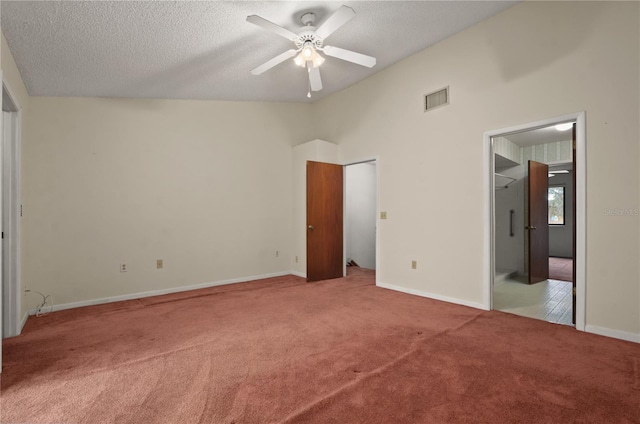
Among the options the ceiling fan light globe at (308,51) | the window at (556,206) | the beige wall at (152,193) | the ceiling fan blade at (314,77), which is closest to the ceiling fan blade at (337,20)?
the ceiling fan light globe at (308,51)

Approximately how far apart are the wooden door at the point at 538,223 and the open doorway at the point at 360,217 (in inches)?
106

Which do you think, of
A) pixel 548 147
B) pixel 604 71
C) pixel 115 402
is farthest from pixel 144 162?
pixel 548 147

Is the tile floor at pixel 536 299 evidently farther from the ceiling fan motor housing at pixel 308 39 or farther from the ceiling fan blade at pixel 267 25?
the ceiling fan blade at pixel 267 25

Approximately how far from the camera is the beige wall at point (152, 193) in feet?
12.0

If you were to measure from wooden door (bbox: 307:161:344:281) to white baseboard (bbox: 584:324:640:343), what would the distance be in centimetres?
324

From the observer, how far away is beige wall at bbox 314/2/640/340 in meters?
2.63

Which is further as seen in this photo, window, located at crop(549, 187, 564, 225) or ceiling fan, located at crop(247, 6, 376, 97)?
window, located at crop(549, 187, 564, 225)

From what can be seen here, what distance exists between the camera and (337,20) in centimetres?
248

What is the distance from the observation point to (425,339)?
2.65 meters

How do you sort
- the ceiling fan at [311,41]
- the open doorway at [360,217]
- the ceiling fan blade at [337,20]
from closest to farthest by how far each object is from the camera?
the ceiling fan blade at [337,20]
the ceiling fan at [311,41]
the open doorway at [360,217]

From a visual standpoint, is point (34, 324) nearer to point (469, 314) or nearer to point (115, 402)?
point (115, 402)

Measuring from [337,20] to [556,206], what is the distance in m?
9.20

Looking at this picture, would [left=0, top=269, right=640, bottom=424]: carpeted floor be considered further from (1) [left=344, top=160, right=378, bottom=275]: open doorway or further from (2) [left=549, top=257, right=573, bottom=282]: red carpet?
(2) [left=549, top=257, right=573, bottom=282]: red carpet

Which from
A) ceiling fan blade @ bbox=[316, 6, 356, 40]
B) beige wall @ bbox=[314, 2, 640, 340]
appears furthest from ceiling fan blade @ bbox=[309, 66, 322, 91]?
beige wall @ bbox=[314, 2, 640, 340]
